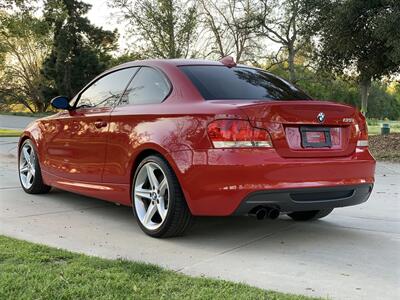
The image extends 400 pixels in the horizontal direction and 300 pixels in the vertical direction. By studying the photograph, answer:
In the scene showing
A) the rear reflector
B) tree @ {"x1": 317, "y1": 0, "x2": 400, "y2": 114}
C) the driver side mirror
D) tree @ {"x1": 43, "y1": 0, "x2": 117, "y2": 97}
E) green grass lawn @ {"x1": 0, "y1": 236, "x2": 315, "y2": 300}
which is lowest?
green grass lawn @ {"x1": 0, "y1": 236, "x2": 315, "y2": 300}

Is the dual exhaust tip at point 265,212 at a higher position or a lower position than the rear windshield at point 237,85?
lower

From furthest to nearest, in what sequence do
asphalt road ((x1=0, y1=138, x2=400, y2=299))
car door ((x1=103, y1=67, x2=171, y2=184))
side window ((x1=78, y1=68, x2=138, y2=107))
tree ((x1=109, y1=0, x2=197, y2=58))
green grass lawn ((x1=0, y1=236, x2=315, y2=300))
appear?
tree ((x1=109, y1=0, x2=197, y2=58)) → side window ((x1=78, y1=68, x2=138, y2=107)) → car door ((x1=103, y1=67, x2=171, y2=184)) → asphalt road ((x1=0, y1=138, x2=400, y2=299)) → green grass lawn ((x1=0, y1=236, x2=315, y2=300))

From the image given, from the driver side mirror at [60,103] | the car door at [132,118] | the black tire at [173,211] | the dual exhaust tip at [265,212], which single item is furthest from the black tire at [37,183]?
the dual exhaust tip at [265,212]

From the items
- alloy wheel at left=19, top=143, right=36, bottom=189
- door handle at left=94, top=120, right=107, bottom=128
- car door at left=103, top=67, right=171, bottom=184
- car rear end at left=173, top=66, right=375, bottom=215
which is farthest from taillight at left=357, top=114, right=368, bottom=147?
alloy wheel at left=19, top=143, right=36, bottom=189

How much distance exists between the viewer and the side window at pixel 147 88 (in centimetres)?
464

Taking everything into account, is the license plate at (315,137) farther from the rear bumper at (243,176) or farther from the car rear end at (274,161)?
the rear bumper at (243,176)

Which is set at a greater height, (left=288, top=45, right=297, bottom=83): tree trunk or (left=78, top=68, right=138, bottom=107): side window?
(left=288, top=45, right=297, bottom=83): tree trunk

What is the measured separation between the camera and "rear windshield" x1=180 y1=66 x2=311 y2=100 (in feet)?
14.5

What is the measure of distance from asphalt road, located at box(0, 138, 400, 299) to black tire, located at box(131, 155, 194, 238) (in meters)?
0.09

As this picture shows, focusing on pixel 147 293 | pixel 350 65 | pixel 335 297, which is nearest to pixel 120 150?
pixel 147 293

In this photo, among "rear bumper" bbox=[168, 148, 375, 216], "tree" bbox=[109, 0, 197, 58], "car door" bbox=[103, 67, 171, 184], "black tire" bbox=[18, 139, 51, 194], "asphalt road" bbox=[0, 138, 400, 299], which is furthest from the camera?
"tree" bbox=[109, 0, 197, 58]

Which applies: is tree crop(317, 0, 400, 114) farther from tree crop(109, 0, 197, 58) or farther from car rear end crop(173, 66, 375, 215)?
tree crop(109, 0, 197, 58)

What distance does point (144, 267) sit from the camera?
345 cm

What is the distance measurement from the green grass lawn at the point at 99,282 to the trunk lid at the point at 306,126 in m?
1.29
